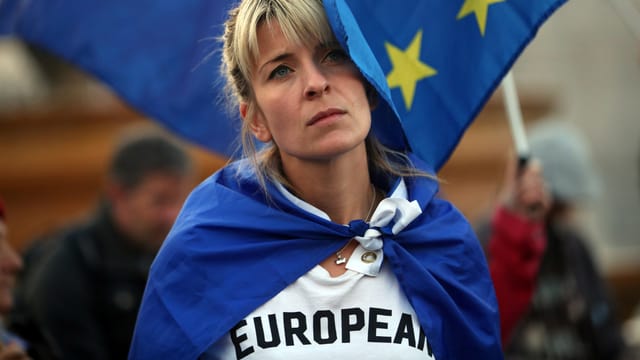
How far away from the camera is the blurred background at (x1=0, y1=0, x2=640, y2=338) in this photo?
14.0m

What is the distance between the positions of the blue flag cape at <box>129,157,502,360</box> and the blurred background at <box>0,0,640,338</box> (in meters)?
9.30

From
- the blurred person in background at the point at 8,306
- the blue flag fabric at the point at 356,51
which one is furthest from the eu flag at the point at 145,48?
the blurred person in background at the point at 8,306

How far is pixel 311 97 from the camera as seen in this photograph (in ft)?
12.3

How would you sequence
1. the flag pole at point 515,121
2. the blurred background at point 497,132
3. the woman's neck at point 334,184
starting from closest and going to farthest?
1. the woman's neck at point 334,184
2. the flag pole at point 515,121
3. the blurred background at point 497,132

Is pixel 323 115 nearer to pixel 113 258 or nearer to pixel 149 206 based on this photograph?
pixel 113 258

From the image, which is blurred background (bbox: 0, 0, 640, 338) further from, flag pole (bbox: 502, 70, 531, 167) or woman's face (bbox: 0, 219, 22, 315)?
flag pole (bbox: 502, 70, 531, 167)

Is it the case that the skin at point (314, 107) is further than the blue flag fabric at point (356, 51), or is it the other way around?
the blue flag fabric at point (356, 51)

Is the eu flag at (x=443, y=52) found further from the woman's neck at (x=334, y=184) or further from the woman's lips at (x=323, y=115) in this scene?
the woman's lips at (x=323, y=115)

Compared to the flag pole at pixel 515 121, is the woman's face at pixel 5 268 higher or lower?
lower

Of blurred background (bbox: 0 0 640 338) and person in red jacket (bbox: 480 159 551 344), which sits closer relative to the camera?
person in red jacket (bbox: 480 159 551 344)

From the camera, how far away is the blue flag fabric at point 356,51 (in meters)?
4.60

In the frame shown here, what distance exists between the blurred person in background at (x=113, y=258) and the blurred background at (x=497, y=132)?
19.2ft

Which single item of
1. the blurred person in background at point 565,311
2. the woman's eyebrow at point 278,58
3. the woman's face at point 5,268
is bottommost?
the blurred person in background at point 565,311

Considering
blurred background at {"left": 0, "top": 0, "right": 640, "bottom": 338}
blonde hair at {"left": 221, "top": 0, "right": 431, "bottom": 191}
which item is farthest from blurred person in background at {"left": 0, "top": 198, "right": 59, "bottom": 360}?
blurred background at {"left": 0, "top": 0, "right": 640, "bottom": 338}
